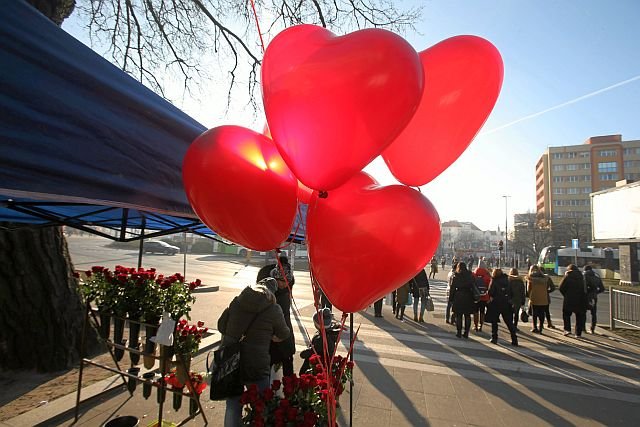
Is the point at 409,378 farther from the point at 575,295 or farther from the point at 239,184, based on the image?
the point at 575,295

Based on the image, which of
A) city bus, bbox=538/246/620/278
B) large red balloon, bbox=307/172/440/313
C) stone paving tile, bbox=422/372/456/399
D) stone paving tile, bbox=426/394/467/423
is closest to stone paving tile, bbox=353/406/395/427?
stone paving tile, bbox=426/394/467/423

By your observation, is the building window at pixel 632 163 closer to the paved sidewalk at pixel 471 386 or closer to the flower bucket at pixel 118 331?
the paved sidewalk at pixel 471 386

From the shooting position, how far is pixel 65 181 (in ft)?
4.93

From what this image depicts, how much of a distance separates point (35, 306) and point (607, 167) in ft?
298

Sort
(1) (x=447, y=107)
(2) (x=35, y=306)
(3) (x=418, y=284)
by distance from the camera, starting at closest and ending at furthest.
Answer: (1) (x=447, y=107) < (2) (x=35, y=306) < (3) (x=418, y=284)

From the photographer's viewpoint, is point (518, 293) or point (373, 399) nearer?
point (373, 399)

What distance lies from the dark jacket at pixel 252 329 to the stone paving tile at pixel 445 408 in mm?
2163

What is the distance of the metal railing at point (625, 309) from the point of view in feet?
27.1

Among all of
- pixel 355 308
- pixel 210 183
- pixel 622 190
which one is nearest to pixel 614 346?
pixel 355 308

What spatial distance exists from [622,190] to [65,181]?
87.3 ft

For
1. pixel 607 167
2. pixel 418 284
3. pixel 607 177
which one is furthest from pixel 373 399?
pixel 607 167

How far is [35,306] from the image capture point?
443cm

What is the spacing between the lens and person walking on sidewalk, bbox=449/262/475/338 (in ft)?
23.1

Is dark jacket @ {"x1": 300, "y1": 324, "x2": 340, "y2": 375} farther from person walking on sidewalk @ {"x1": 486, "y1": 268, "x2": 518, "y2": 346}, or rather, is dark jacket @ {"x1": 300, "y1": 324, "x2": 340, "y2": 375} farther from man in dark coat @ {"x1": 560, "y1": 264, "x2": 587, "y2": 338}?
man in dark coat @ {"x1": 560, "y1": 264, "x2": 587, "y2": 338}
